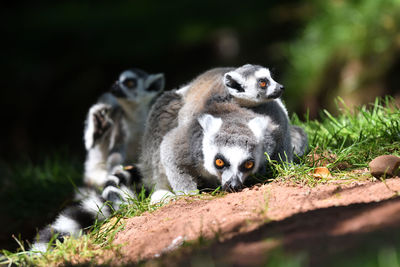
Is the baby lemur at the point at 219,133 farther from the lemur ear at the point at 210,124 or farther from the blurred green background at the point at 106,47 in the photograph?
the blurred green background at the point at 106,47

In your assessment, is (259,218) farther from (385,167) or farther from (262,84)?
(262,84)

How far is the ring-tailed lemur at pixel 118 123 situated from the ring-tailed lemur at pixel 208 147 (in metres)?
1.50

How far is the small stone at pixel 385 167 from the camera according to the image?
3.49m

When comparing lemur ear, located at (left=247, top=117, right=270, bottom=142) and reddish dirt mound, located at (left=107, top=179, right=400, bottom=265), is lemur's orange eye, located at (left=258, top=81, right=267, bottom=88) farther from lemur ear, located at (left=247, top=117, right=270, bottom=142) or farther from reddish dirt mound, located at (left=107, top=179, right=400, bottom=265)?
reddish dirt mound, located at (left=107, top=179, right=400, bottom=265)

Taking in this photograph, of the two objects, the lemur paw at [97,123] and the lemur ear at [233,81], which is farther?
the lemur paw at [97,123]

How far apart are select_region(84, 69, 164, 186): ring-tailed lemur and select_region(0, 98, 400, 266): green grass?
15.7 inches

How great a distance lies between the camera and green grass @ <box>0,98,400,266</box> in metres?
3.49

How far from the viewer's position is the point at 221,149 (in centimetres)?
378

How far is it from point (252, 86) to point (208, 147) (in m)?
0.69

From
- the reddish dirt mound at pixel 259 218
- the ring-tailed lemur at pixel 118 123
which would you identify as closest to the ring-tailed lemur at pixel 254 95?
the reddish dirt mound at pixel 259 218

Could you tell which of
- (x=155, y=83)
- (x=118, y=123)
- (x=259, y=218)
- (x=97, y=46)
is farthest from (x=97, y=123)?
(x=97, y=46)

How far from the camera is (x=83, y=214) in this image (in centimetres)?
416

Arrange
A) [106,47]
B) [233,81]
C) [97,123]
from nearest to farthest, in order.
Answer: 1. [233,81]
2. [97,123]
3. [106,47]

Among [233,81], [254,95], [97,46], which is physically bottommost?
[97,46]
